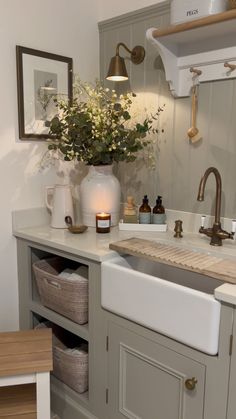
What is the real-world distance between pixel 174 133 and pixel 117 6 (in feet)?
2.66

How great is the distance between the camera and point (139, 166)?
201 centimetres

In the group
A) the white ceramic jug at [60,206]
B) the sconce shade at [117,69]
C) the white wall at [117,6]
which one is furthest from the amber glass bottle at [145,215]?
the white wall at [117,6]

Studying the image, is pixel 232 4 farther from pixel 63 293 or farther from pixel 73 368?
pixel 73 368

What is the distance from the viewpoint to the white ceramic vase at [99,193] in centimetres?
186

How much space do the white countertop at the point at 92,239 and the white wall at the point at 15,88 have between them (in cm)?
9

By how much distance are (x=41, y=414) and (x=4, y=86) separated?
1.43 meters

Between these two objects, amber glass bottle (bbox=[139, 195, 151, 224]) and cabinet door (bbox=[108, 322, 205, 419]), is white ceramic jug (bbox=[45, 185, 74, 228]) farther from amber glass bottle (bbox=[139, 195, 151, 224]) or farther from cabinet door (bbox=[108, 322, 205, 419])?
cabinet door (bbox=[108, 322, 205, 419])

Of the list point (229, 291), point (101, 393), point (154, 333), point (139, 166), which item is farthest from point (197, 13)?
point (101, 393)

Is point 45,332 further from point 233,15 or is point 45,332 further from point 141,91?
point 233,15

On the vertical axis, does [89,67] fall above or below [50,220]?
above

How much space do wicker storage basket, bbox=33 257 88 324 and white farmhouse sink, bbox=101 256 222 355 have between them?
0.15 meters

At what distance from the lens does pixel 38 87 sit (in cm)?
187

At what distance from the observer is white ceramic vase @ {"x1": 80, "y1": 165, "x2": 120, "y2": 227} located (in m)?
1.86

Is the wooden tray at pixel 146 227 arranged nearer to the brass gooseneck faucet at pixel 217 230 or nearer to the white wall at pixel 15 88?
the brass gooseneck faucet at pixel 217 230
